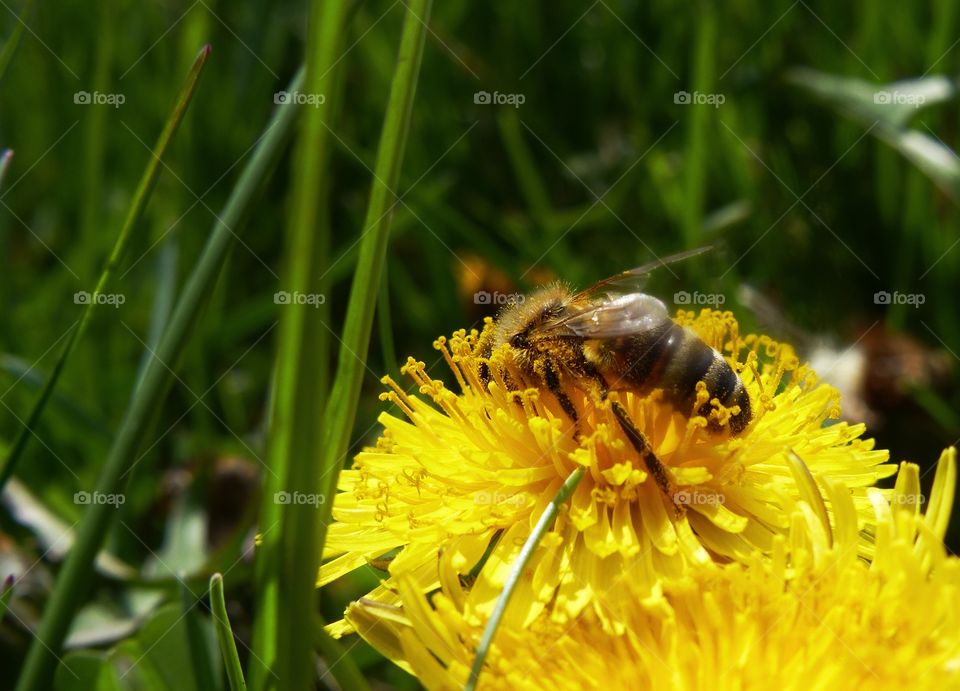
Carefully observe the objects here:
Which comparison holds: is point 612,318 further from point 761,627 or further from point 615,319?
point 761,627

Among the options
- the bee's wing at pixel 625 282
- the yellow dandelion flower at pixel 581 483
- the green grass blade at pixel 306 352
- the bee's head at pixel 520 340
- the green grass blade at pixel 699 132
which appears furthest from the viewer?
the green grass blade at pixel 699 132

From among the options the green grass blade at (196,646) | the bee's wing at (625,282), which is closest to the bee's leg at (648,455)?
the bee's wing at (625,282)

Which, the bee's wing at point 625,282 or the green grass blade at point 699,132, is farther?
the green grass blade at point 699,132

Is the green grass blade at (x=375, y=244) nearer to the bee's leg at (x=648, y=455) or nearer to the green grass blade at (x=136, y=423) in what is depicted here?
the green grass blade at (x=136, y=423)

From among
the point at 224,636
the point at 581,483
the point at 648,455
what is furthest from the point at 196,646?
the point at 648,455

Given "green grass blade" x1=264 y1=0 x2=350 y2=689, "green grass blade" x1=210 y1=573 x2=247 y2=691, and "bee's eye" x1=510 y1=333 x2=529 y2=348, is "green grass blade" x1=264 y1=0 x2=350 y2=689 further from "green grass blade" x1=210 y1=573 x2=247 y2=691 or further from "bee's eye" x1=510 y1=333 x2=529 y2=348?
"bee's eye" x1=510 y1=333 x2=529 y2=348
